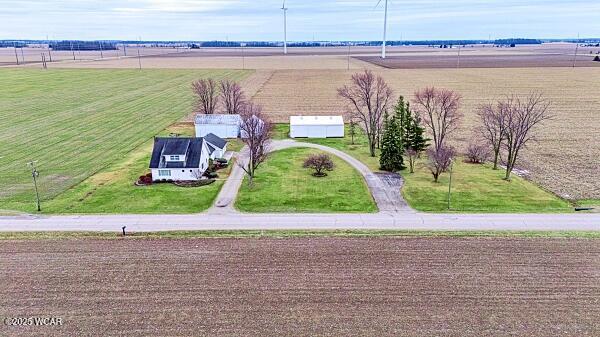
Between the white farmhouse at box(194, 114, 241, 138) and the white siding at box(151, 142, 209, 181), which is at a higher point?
the white farmhouse at box(194, 114, 241, 138)

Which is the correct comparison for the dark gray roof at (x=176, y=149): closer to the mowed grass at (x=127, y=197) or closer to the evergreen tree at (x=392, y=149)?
the mowed grass at (x=127, y=197)

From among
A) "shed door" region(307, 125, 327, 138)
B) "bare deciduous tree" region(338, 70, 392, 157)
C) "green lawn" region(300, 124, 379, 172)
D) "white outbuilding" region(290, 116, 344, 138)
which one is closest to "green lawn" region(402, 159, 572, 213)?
"green lawn" region(300, 124, 379, 172)

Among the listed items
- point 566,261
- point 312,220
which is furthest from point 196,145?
point 566,261

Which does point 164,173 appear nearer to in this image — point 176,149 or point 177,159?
point 177,159

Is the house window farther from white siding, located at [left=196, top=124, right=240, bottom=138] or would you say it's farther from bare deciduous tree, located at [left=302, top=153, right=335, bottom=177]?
white siding, located at [left=196, top=124, right=240, bottom=138]

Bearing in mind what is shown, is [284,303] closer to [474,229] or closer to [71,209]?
[474,229]

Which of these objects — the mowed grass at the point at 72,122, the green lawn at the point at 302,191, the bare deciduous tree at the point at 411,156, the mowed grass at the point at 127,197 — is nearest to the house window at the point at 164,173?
the mowed grass at the point at 127,197
